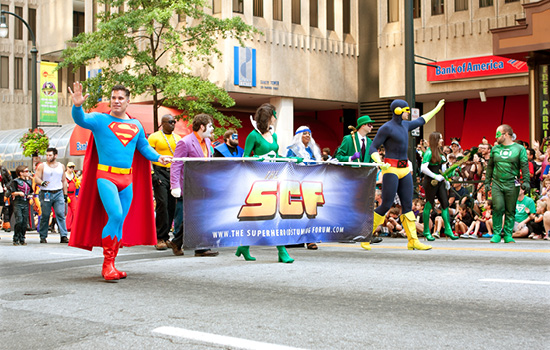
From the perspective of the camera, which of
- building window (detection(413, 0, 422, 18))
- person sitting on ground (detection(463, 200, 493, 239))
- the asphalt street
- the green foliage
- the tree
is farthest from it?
building window (detection(413, 0, 422, 18))

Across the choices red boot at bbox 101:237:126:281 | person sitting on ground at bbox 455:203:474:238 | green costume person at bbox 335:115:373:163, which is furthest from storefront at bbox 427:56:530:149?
red boot at bbox 101:237:126:281

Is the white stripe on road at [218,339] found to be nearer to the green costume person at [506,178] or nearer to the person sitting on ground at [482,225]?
the green costume person at [506,178]

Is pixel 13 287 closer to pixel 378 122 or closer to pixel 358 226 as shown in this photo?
pixel 358 226

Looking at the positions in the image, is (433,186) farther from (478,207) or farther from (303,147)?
(303,147)

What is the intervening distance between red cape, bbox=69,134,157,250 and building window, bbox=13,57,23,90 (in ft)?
146

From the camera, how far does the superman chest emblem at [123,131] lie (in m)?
8.02

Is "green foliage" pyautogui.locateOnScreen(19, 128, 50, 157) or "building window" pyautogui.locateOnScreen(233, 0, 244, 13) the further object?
"building window" pyautogui.locateOnScreen(233, 0, 244, 13)

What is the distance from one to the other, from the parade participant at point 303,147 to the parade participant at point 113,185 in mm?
3583

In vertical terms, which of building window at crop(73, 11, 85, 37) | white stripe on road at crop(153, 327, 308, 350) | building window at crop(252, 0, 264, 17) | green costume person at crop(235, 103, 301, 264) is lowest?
white stripe on road at crop(153, 327, 308, 350)

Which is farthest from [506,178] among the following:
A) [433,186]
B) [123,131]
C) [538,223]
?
[123,131]

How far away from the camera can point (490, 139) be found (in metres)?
32.6

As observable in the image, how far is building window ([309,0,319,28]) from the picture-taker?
1378 inches

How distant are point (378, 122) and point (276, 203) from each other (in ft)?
87.3

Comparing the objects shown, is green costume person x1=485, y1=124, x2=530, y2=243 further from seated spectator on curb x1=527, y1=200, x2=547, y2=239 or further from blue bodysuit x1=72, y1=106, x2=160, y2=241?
blue bodysuit x1=72, y1=106, x2=160, y2=241
